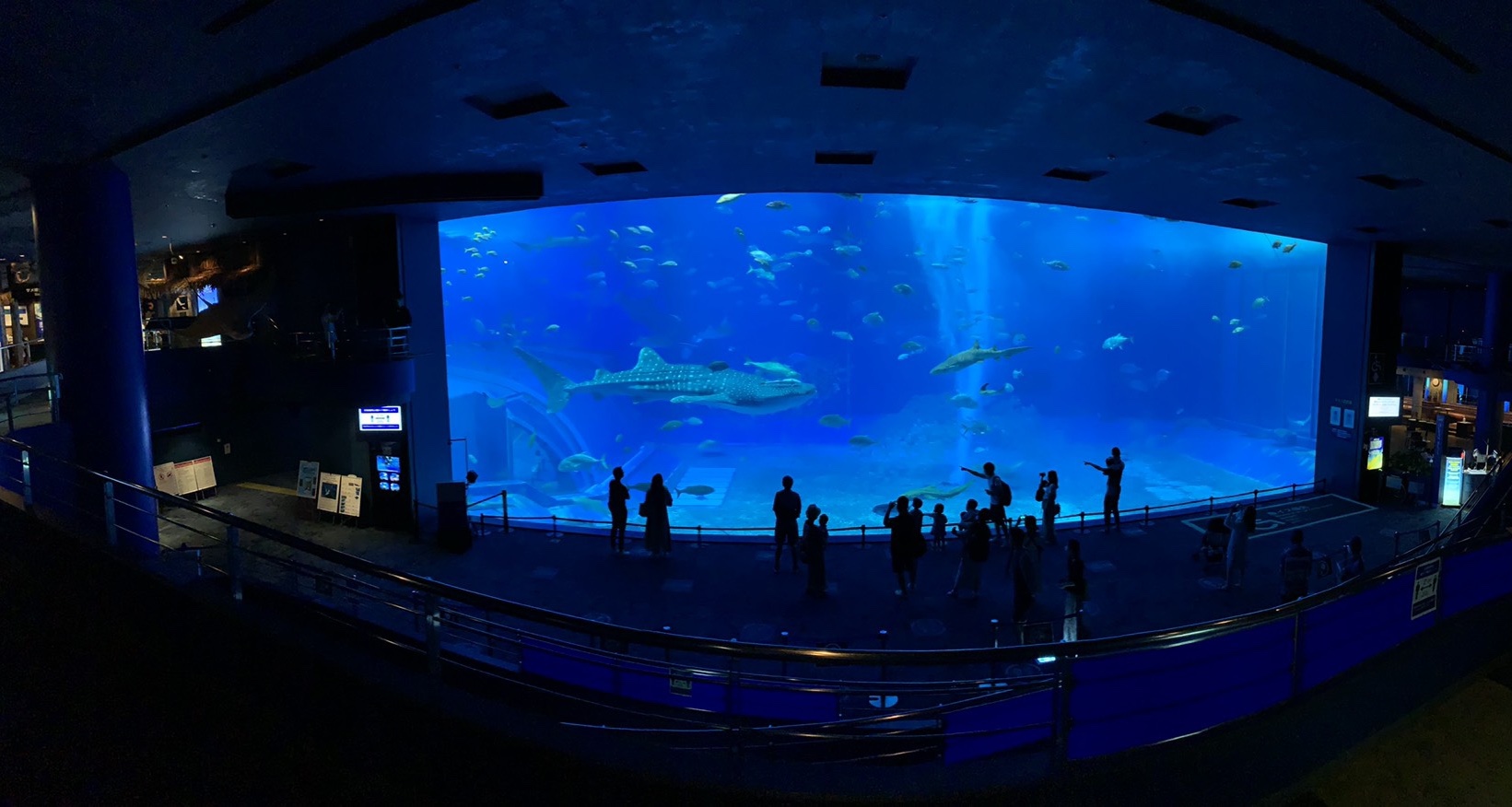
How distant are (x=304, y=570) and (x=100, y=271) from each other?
5356 millimetres

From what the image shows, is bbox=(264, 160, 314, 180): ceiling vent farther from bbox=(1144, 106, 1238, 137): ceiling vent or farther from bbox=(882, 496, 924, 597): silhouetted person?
bbox=(1144, 106, 1238, 137): ceiling vent

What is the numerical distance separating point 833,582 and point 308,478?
10.3 metres

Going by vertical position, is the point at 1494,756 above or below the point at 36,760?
below

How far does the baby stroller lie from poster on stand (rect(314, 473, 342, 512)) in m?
14.5

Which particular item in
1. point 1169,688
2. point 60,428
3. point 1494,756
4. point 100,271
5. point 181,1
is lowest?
point 1494,756

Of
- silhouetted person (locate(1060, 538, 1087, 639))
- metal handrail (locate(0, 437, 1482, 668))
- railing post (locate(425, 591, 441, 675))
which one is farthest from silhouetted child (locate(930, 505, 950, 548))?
railing post (locate(425, 591, 441, 675))

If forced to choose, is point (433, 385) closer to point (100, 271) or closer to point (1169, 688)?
point (100, 271)

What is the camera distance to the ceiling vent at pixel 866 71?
6.04 meters

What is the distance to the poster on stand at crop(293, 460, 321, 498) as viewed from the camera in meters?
13.2

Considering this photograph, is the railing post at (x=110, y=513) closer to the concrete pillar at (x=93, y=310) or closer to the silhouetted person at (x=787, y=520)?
the concrete pillar at (x=93, y=310)

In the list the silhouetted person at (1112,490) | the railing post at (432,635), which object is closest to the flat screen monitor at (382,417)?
the railing post at (432,635)

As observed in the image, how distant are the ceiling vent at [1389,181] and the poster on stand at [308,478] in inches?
685

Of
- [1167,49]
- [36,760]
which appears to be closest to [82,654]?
[36,760]

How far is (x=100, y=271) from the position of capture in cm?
744
